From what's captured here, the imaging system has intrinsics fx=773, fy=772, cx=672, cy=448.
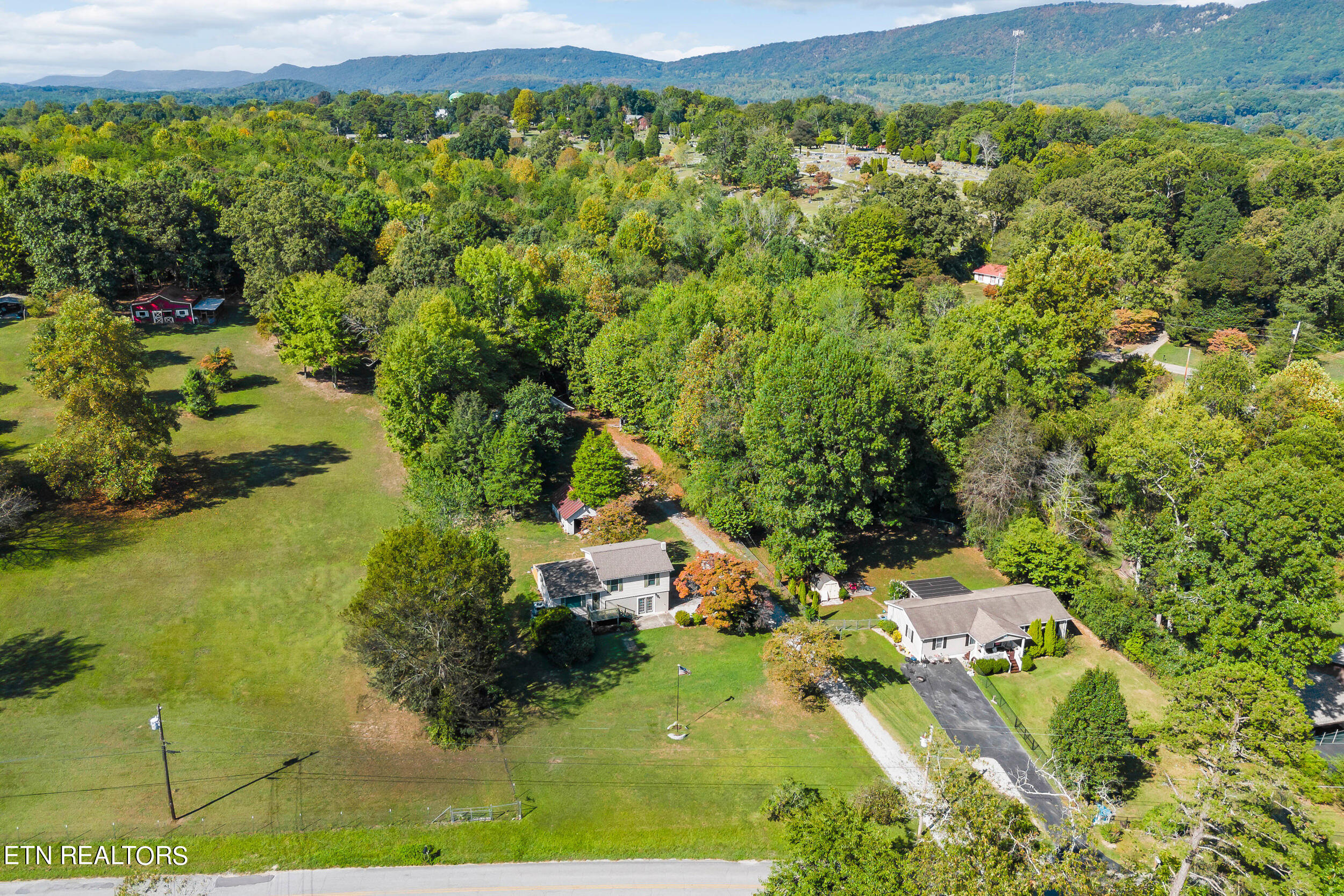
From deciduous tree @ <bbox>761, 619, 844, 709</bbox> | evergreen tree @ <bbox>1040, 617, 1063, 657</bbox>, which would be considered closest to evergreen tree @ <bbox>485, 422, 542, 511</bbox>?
deciduous tree @ <bbox>761, 619, 844, 709</bbox>

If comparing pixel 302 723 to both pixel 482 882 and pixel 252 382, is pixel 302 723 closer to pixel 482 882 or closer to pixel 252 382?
pixel 482 882

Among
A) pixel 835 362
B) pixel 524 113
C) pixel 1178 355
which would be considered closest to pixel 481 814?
pixel 835 362

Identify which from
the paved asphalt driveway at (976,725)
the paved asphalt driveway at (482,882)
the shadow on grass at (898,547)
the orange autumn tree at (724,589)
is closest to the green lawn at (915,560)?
the shadow on grass at (898,547)

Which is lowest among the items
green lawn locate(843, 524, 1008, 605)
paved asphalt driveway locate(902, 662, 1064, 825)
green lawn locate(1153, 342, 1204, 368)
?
paved asphalt driveway locate(902, 662, 1064, 825)

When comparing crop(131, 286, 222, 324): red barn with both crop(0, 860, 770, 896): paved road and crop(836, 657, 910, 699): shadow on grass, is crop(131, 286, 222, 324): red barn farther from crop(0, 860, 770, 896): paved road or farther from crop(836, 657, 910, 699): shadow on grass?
crop(836, 657, 910, 699): shadow on grass

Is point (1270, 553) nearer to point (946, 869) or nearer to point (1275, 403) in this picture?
point (1275, 403)

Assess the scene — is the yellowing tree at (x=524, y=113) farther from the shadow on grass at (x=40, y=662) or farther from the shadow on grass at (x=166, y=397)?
the shadow on grass at (x=40, y=662)
